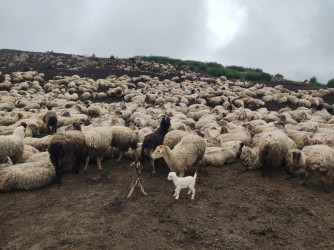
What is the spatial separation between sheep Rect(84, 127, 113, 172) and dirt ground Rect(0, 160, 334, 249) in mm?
805

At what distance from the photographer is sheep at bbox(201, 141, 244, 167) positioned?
28.5 ft

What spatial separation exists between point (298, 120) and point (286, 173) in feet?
27.3

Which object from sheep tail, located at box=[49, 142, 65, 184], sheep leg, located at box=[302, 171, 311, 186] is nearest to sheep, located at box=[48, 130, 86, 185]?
sheep tail, located at box=[49, 142, 65, 184]

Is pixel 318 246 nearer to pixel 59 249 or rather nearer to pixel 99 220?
pixel 99 220

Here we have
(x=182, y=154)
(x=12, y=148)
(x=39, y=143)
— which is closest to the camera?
(x=182, y=154)

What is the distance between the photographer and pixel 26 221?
230 inches

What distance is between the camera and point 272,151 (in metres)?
7.65

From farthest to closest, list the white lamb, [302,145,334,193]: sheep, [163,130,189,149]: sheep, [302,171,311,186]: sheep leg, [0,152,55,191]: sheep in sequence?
1. [163,130,189,149]: sheep
2. [302,171,311,186]: sheep leg
3. [0,152,55,191]: sheep
4. [302,145,334,193]: sheep
5. the white lamb

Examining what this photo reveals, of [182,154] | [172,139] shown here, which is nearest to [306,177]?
[182,154]

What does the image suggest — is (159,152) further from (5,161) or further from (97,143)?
(5,161)

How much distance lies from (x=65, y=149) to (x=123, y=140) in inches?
84.6

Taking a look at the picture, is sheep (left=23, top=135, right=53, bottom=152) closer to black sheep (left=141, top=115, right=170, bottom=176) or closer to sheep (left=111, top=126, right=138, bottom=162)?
sheep (left=111, top=126, right=138, bottom=162)

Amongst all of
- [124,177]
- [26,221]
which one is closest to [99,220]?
[26,221]

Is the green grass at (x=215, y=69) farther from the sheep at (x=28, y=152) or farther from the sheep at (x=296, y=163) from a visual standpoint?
the sheep at (x=28, y=152)
